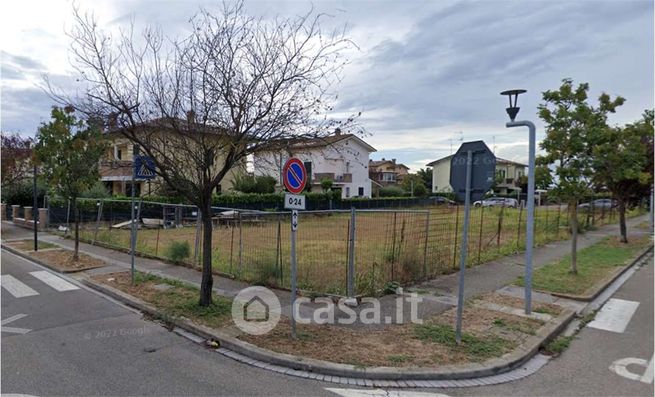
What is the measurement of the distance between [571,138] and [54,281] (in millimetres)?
12289

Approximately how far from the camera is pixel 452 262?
11.0 meters

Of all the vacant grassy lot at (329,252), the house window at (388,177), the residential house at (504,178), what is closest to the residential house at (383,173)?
the house window at (388,177)

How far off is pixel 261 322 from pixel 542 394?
150 inches

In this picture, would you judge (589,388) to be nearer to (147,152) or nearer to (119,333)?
(119,333)

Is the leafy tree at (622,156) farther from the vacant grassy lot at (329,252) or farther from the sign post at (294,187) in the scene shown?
the sign post at (294,187)

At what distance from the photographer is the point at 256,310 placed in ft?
22.4

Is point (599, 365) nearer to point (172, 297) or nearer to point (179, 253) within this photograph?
point (172, 297)

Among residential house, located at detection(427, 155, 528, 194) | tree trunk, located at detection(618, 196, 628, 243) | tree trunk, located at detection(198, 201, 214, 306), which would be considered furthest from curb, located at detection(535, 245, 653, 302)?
residential house, located at detection(427, 155, 528, 194)

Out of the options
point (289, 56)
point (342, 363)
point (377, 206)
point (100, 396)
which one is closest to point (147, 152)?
point (289, 56)

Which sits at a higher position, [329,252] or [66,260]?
[329,252]

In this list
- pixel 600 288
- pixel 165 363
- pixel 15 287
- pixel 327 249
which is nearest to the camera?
pixel 165 363

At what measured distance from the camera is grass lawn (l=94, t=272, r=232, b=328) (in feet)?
21.2

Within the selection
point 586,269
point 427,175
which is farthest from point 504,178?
point 586,269

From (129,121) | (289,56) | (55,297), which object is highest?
(289,56)
